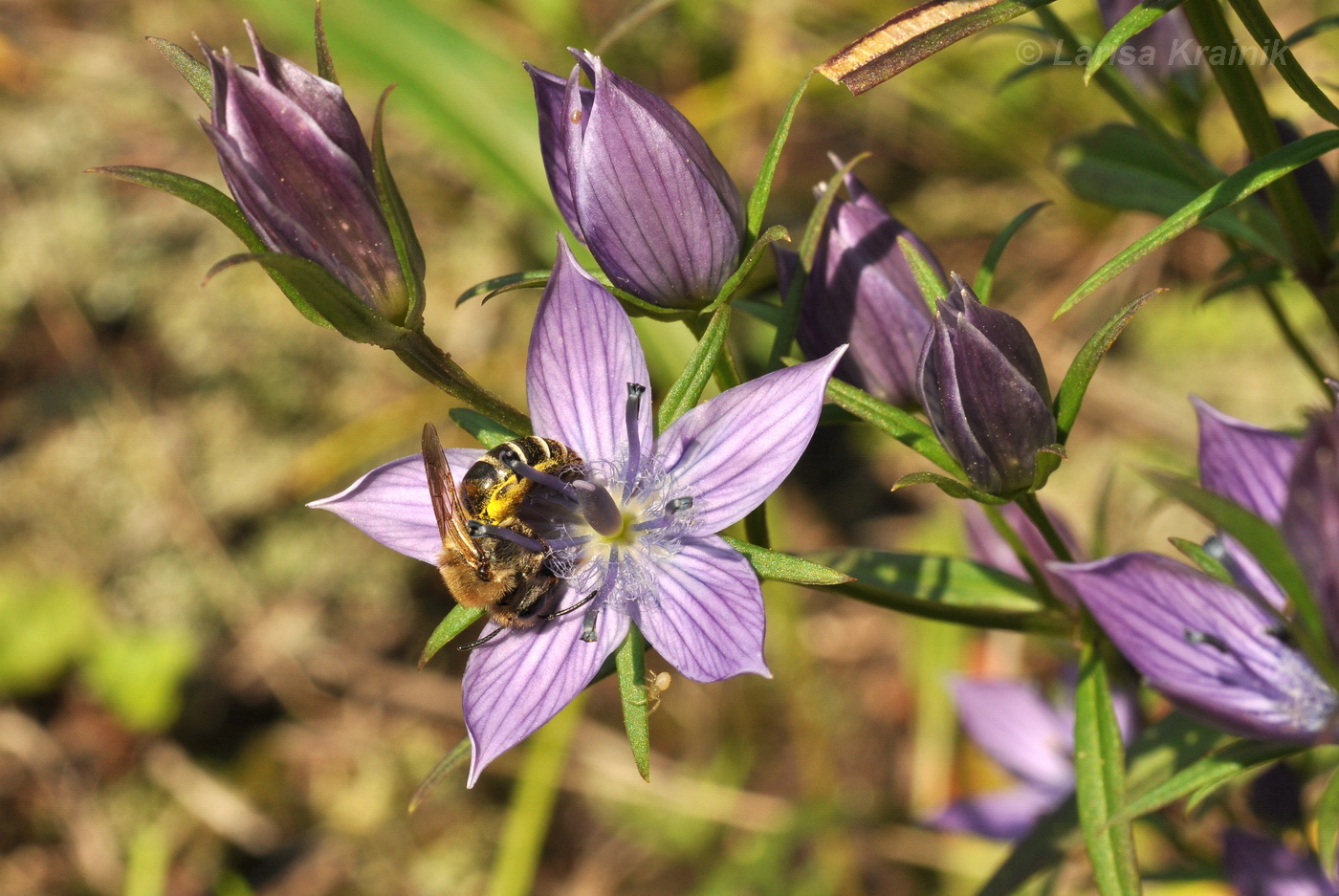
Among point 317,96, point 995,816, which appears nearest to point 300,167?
point 317,96

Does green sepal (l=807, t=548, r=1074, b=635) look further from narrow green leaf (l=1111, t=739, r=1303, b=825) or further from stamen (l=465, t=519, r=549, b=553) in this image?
stamen (l=465, t=519, r=549, b=553)

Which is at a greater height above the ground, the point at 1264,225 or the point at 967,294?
the point at 967,294

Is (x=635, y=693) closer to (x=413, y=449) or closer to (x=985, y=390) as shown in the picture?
(x=985, y=390)

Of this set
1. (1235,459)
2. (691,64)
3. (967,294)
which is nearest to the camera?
(967,294)

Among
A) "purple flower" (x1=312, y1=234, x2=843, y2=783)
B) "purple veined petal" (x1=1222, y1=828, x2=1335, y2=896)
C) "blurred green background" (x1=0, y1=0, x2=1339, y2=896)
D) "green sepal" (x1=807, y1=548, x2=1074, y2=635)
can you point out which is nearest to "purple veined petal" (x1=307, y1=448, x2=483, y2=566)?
"purple flower" (x1=312, y1=234, x2=843, y2=783)

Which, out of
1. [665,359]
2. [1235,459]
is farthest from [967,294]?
[665,359]

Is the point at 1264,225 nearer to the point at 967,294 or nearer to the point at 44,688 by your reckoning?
the point at 967,294

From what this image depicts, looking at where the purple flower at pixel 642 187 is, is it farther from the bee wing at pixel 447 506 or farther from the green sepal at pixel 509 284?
the bee wing at pixel 447 506
